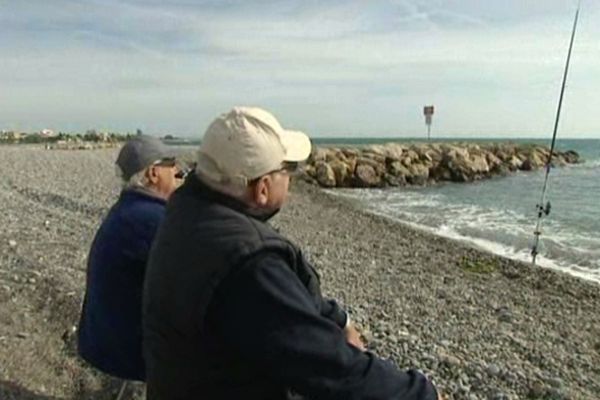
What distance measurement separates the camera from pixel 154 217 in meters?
2.54

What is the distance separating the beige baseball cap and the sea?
1104cm

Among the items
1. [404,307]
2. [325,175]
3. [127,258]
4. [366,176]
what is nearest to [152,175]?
[127,258]

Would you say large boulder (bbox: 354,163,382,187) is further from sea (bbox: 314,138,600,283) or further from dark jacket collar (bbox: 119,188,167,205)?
dark jacket collar (bbox: 119,188,167,205)

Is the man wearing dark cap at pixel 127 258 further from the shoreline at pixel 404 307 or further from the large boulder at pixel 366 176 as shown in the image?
the large boulder at pixel 366 176

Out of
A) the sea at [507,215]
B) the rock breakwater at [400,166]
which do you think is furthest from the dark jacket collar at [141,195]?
the rock breakwater at [400,166]

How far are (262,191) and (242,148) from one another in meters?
0.12

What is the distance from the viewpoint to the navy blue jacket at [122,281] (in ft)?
8.33

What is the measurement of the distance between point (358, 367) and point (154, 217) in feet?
4.34

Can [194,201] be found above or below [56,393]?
above

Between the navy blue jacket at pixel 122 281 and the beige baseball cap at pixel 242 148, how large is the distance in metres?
0.99

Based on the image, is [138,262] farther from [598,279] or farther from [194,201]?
[598,279]

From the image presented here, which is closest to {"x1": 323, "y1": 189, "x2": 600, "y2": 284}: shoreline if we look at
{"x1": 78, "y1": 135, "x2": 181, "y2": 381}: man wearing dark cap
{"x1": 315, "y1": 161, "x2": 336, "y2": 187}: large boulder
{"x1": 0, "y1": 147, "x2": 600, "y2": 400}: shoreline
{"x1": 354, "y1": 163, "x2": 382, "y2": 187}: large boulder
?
{"x1": 0, "y1": 147, "x2": 600, "y2": 400}: shoreline

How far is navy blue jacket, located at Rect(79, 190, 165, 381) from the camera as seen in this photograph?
100.0 inches

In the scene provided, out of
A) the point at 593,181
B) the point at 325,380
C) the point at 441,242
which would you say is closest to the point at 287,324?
the point at 325,380
